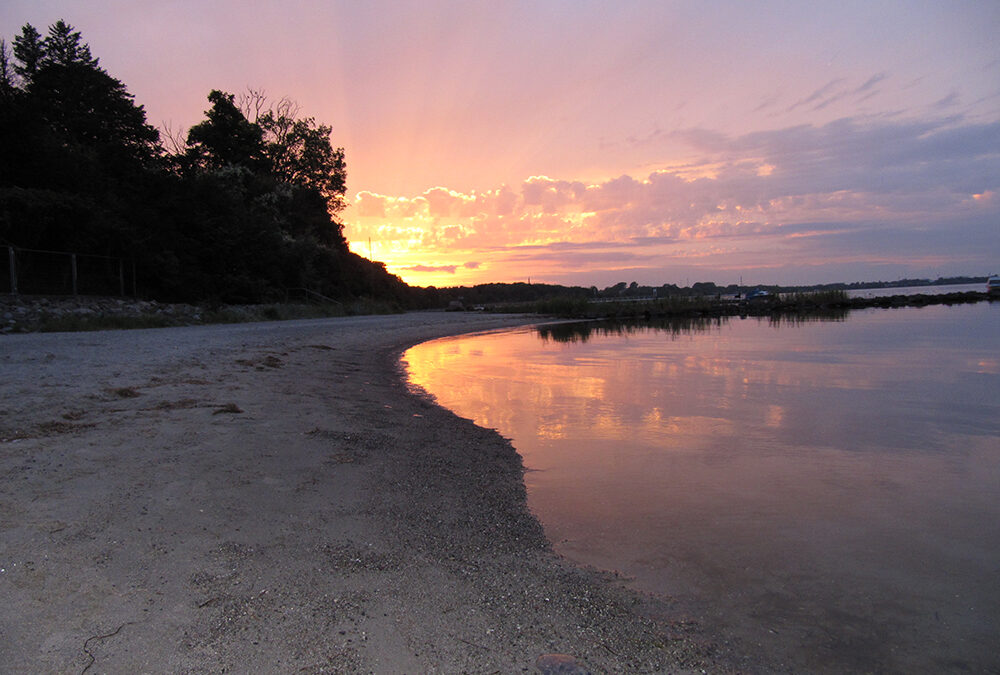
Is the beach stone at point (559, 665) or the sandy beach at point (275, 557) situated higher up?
the sandy beach at point (275, 557)

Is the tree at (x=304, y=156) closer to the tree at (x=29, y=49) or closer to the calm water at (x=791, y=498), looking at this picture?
the tree at (x=29, y=49)

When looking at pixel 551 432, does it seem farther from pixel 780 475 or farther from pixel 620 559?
pixel 620 559

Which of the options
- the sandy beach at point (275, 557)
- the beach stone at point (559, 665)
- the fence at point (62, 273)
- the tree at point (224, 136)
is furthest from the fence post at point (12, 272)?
the beach stone at point (559, 665)

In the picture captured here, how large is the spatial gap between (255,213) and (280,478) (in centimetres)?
3361

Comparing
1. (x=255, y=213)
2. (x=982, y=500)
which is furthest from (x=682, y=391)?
(x=255, y=213)

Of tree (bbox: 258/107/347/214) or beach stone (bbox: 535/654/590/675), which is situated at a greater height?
tree (bbox: 258/107/347/214)

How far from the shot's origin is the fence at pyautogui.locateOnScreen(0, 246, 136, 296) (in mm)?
18734

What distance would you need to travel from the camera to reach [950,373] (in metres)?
13.4

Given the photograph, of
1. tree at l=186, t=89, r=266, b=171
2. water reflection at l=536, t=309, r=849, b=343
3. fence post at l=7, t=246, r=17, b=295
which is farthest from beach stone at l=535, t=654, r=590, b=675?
tree at l=186, t=89, r=266, b=171

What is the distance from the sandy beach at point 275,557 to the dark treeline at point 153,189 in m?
19.2

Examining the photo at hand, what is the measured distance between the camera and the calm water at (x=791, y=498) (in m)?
3.26

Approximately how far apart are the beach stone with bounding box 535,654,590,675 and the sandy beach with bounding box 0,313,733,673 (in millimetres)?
63

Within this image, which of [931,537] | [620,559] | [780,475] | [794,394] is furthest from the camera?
[794,394]

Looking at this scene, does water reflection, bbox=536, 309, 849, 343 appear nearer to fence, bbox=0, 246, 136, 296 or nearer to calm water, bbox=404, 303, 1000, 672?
calm water, bbox=404, 303, 1000, 672
